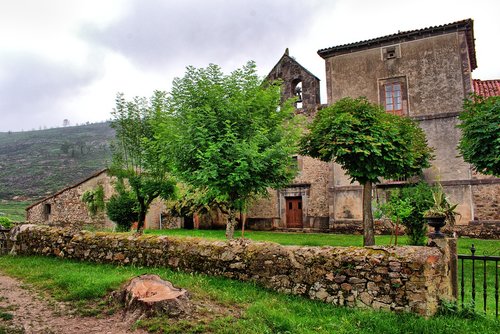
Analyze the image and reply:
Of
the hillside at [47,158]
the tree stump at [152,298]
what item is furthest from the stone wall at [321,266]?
the hillside at [47,158]

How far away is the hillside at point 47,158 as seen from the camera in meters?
43.0

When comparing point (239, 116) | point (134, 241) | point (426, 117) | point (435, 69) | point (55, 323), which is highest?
point (435, 69)

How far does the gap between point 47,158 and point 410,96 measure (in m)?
55.3

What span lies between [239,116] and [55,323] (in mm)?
7564

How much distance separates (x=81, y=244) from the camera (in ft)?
29.7

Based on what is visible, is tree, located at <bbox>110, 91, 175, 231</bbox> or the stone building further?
the stone building

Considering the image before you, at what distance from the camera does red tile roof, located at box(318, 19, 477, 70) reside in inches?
679

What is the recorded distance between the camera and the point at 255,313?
5133mm

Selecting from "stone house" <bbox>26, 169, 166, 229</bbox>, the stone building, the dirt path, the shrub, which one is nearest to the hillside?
"stone house" <bbox>26, 169, 166, 229</bbox>

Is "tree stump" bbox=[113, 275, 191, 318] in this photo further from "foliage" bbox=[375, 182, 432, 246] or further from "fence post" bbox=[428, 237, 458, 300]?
"foliage" bbox=[375, 182, 432, 246]

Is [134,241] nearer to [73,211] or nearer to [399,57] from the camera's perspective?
[73,211]

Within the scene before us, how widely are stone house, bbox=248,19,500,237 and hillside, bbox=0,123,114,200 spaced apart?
89.1ft

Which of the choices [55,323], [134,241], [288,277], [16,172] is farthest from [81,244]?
[16,172]

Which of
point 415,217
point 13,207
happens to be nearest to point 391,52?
point 415,217
